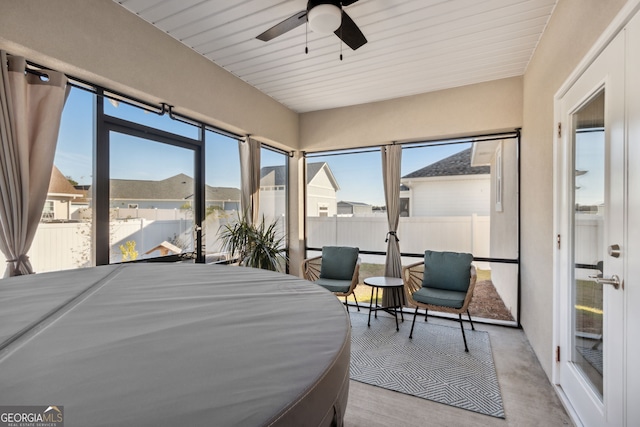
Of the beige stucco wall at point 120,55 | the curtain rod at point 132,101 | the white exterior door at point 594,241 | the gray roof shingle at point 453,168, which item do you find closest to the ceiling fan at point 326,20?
the beige stucco wall at point 120,55

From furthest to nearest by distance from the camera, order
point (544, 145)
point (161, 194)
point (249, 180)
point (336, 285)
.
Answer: point (249, 180), point (336, 285), point (161, 194), point (544, 145)

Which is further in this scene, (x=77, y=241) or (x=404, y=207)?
(x=404, y=207)

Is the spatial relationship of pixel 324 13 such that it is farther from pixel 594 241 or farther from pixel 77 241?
pixel 77 241

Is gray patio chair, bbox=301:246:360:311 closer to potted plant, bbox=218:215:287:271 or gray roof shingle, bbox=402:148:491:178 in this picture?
potted plant, bbox=218:215:287:271

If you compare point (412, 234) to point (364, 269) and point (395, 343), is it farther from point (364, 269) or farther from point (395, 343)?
point (395, 343)

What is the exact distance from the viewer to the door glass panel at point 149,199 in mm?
2619

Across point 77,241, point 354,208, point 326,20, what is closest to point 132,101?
point 77,241

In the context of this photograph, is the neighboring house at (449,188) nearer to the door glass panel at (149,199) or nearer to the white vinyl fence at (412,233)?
the white vinyl fence at (412,233)

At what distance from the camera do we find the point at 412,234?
4.27 metres

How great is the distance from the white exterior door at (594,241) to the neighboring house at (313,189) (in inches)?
122

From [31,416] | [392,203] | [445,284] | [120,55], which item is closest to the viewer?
[31,416]

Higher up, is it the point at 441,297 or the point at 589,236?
the point at 589,236

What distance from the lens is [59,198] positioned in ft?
7.43

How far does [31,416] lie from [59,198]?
240 cm
